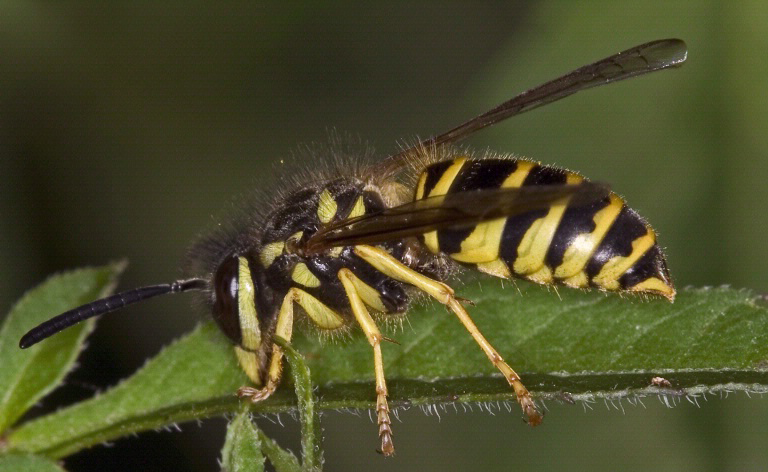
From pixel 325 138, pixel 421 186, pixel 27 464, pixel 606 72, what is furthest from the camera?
pixel 325 138

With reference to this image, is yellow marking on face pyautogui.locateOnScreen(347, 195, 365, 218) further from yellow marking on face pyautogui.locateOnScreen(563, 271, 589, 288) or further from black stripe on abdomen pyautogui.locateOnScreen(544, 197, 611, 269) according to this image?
Answer: yellow marking on face pyautogui.locateOnScreen(563, 271, 589, 288)

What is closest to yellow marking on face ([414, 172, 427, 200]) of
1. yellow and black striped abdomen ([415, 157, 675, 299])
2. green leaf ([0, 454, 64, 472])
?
yellow and black striped abdomen ([415, 157, 675, 299])

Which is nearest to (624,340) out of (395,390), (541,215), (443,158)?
(541,215)

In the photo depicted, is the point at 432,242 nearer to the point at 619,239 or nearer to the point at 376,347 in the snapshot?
the point at 376,347

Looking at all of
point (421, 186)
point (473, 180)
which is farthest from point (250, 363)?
point (473, 180)

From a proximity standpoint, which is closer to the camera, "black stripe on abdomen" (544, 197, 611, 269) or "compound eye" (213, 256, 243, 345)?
"black stripe on abdomen" (544, 197, 611, 269)

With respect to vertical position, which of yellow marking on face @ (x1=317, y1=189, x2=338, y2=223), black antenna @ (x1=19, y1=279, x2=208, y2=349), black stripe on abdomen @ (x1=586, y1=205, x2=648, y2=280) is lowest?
black stripe on abdomen @ (x1=586, y1=205, x2=648, y2=280)

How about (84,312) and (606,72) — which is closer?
(84,312)

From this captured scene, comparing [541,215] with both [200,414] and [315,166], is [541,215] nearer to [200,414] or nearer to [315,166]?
[315,166]
